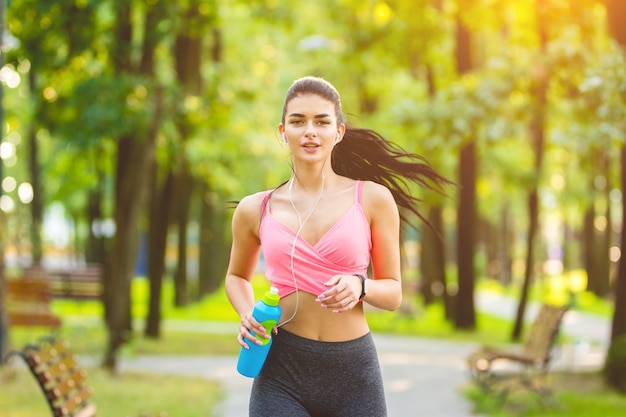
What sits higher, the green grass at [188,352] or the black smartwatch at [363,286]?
the black smartwatch at [363,286]

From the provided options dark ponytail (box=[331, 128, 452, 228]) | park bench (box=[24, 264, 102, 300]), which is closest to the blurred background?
Answer: dark ponytail (box=[331, 128, 452, 228])

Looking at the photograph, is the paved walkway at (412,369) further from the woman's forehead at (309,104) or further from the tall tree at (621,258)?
the woman's forehead at (309,104)

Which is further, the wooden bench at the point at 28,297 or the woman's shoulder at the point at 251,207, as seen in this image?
the wooden bench at the point at 28,297

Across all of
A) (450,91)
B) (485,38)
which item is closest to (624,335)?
(450,91)

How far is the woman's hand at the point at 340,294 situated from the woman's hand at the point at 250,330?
23 centimetres

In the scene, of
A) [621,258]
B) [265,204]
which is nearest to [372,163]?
[265,204]

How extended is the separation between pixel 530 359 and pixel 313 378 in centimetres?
790

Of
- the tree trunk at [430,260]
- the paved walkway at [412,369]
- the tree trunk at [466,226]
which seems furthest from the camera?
the tree trunk at [430,260]

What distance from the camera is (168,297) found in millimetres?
38656

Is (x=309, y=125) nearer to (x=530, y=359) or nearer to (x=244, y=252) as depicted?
(x=244, y=252)

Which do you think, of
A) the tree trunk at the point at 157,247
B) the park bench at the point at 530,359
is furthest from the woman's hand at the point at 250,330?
the tree trunk at the point at 157,247

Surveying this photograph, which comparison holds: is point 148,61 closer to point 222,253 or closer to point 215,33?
point 215,33

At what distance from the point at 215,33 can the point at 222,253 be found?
19.3m

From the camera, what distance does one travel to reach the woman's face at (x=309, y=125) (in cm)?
367
